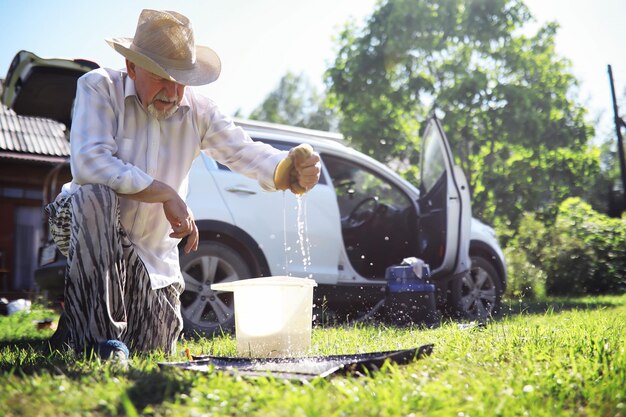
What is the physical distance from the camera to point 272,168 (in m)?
3.96

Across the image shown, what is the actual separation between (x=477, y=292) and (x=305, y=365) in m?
5.23

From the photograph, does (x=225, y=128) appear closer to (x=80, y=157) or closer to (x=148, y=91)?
(x=148, y=91)

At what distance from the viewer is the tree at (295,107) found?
5606 cm

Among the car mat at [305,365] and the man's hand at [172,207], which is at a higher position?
the man's hand at [172,207]

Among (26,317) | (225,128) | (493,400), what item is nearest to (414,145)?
(26,317)

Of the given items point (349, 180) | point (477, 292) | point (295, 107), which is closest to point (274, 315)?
point (349, 180)

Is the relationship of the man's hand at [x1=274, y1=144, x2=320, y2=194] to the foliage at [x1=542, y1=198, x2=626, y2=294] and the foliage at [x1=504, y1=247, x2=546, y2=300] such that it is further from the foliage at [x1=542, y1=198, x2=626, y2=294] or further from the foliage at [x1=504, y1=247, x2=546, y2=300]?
the foliage at [x1=542, y1=198, x2=626, y2=294]

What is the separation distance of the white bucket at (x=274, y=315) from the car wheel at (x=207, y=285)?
1859 millimetres

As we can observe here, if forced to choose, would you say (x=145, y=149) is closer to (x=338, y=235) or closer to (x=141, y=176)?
(x=141, y=176)

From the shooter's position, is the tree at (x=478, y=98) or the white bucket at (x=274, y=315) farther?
the tree at (x=478, y=98)

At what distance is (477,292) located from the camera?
7.89 meters

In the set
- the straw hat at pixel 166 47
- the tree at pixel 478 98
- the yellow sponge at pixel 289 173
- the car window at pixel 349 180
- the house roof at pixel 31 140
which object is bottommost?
the yellow sponge at pixel 289 173

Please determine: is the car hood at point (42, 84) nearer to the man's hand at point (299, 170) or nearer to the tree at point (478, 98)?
the man's hand at point (299, 170)

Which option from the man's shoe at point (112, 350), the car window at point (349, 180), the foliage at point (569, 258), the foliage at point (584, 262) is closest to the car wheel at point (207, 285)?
the car window at point (349, 180)
